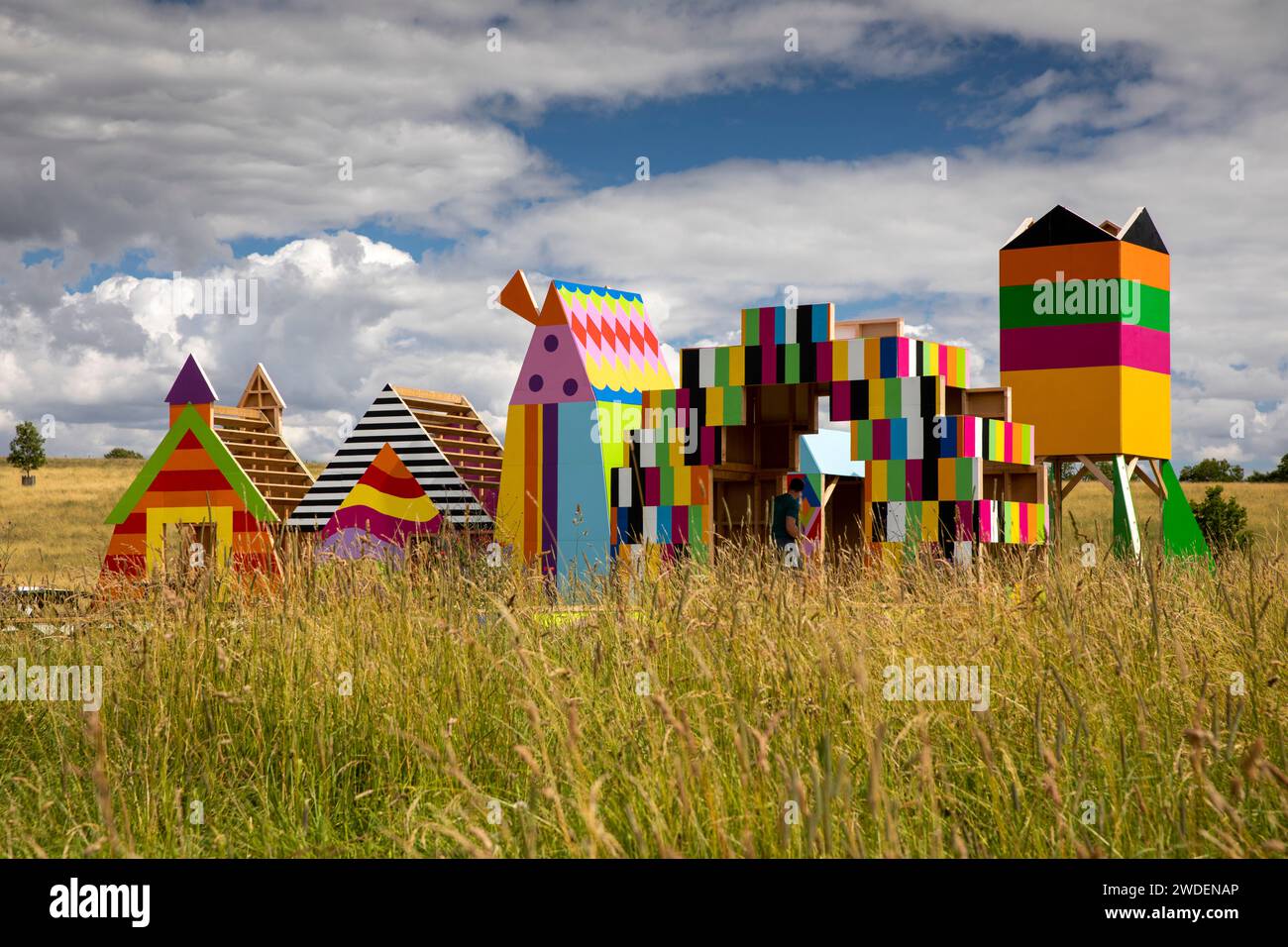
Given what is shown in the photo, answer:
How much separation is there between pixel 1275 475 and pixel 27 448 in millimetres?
69228

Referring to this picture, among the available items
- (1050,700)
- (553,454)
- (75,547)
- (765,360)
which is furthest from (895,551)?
(75,547)

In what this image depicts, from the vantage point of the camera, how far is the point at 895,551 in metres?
13.3

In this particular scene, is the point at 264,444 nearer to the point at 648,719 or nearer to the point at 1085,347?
the point at 1085,347

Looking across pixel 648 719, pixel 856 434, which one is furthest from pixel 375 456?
pixel 648 719

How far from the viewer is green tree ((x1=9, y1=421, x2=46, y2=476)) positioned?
65.1m

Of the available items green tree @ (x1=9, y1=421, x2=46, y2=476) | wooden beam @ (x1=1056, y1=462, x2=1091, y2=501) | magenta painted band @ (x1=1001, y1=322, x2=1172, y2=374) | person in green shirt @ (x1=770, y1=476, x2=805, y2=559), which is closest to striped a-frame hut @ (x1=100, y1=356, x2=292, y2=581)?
person in green shirt @ (x1=770, y1=476, x2=805, y2=559)

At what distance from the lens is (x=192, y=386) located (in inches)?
809

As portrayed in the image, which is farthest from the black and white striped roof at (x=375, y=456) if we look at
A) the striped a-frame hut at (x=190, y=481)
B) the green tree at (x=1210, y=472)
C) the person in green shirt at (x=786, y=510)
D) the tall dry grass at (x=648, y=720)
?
the green tree at (x=1210, y=472)

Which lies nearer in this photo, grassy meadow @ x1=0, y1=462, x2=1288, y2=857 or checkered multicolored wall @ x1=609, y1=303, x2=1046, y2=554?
grassy meadow @ x1=0, y1=462, x2=1288, y2=857

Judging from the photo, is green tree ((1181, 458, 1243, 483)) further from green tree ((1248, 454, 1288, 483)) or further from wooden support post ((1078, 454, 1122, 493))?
wooden support post ((1078, 454, 1122, 493))

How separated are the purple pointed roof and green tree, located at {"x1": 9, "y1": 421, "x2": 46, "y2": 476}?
51019 millimetres

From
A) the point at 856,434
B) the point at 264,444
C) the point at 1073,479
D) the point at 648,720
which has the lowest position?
the point at 648,720

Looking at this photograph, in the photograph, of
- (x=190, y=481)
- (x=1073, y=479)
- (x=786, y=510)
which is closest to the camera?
A: (x=786, y=510)
